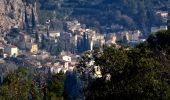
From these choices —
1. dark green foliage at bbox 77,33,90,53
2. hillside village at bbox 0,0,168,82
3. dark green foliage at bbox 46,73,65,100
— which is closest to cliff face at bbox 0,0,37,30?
hillside village at bbox 0,0,168,82

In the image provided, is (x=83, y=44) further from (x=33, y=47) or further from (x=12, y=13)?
(x=12, y=13)

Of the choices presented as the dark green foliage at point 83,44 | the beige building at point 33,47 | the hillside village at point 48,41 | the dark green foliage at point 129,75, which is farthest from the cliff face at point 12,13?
the dark green foliage at point 129,75

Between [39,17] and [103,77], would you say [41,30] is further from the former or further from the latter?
[103,77]

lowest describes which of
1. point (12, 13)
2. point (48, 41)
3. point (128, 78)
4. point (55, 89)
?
point (48, 41)

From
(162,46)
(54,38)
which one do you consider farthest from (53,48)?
(162,46)

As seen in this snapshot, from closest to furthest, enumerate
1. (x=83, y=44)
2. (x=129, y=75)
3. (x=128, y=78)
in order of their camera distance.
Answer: (x=128, y=78), (x=129, y=75), (x=83, y=44)

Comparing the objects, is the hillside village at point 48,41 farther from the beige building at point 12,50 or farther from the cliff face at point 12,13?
the cliff face at point 12,13

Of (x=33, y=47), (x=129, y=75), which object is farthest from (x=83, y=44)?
(x=129, y=75)

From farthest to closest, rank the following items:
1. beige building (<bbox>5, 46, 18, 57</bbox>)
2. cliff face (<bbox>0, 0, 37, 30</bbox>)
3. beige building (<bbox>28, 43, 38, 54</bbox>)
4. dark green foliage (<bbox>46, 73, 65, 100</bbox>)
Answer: cliff face (<bbox>0, 0, 37, 30</bbox>) → beige building (<bbox>28, 43, 38, 54</bbox>) → beige building (<bbox>5, 46, 18, 57</bbox>) → dark green foliage (<bbox>46, 73, 65, 100</bbox>)

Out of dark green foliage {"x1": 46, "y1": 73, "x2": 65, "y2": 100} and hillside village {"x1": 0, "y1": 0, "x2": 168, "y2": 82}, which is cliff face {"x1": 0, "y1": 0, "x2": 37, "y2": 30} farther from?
A: dark green foliage {"x1": 46, "y1": 73, "x2": 65, "y2": 100}
